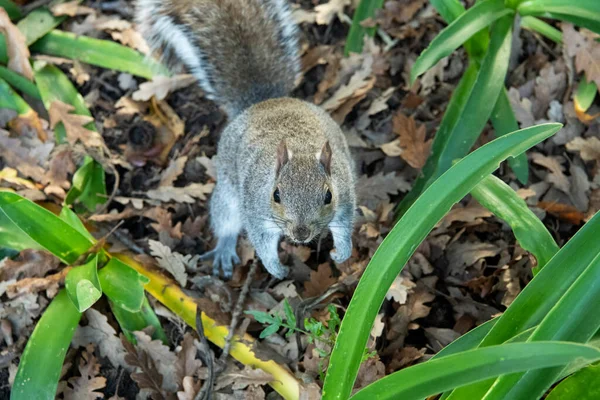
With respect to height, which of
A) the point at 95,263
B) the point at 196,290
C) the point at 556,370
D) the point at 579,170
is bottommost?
the point at 196,290

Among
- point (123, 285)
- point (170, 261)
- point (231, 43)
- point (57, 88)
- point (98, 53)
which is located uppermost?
point (231, 43)

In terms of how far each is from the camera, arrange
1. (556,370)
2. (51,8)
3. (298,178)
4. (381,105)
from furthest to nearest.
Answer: (51,8) → (381,105) → (298,178) → (556,370)

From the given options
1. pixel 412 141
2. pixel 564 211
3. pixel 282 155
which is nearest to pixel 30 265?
pixel 282 155

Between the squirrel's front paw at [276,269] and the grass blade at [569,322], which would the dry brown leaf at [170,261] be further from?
the grass blade at [569,322]

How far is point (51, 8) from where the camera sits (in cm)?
307

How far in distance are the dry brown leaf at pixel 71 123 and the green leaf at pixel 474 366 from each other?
2.01 metres

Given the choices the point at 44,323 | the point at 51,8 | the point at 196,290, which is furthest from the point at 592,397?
the point at 51,8

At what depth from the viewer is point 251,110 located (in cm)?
245

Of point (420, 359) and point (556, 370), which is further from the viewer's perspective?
point (420, 359)

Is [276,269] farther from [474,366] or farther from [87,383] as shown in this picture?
[474,366]

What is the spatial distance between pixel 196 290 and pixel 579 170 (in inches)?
69.3

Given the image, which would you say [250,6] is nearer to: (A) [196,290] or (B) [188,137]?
(B) [188,137]

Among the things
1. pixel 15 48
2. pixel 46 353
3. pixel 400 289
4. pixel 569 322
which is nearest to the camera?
pixel 569 322

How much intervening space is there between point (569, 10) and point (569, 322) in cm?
119
